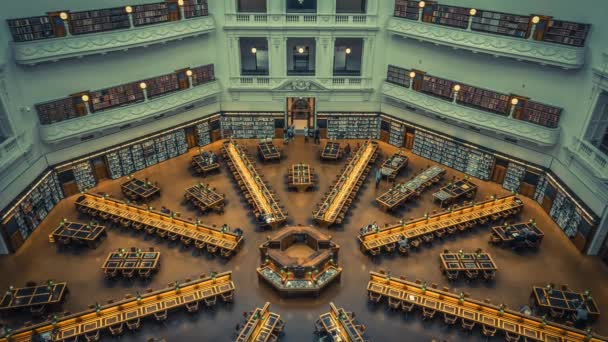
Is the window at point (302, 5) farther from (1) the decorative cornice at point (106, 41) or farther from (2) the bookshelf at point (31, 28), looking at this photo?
(2) the bookshelf at point (31, 28)

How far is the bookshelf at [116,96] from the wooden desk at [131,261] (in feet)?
32.4

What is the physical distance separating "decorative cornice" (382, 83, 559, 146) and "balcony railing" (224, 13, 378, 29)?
4.79 meters

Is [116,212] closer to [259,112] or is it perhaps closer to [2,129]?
[2,129]

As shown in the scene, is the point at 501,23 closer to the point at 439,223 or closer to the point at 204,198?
the point at 439,223

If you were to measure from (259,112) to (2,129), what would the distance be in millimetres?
16399

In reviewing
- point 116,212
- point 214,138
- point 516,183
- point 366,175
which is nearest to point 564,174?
point 516,183

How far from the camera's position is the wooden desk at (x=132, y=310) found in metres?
17.6

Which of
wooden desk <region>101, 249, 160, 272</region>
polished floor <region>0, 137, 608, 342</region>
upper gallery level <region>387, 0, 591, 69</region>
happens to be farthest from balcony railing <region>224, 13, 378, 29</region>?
wooden desk <region>101, 249, 160, 272</region>

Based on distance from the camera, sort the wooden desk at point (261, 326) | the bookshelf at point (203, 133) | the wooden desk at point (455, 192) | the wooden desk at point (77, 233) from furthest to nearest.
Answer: the bookshelf at point (203, 133), the wooden desk at point (455, 192), the wooden desk at point (77, 233), the wooden desk at point (261, 326)

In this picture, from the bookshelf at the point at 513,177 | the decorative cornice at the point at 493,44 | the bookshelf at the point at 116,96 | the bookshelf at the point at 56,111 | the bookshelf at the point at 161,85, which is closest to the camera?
the decorative cornice at the point at 493,44

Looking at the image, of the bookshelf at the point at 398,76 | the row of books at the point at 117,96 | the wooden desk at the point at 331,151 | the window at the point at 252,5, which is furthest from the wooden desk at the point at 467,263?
the window at the point at 252,5

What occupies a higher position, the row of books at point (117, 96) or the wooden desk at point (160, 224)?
the row of books at point (117, 96)

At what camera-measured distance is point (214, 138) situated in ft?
110

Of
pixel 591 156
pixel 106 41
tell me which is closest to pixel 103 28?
pixel 106 41
